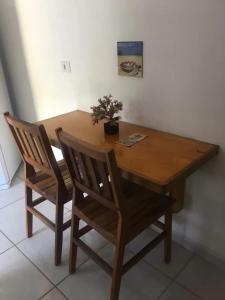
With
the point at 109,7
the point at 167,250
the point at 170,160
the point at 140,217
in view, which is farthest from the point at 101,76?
the point at 167,250

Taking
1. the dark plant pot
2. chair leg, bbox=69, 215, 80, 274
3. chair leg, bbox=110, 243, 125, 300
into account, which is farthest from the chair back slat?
the dark plant pot

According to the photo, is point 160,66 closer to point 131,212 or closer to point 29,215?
point 131,212

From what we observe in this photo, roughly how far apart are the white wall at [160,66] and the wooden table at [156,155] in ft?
0.25

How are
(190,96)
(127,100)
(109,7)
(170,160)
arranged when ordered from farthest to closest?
(127,100), (109,7), (190,96), (170,160)

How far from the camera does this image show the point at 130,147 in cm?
137

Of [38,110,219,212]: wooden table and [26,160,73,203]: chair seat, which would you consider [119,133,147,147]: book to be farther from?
[26,160,73,203]: chair seat

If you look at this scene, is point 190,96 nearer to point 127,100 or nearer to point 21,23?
point 127,100

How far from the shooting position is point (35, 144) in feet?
4.57

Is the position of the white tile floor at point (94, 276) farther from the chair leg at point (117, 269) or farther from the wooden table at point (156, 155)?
the wooden table at point (156, 155)

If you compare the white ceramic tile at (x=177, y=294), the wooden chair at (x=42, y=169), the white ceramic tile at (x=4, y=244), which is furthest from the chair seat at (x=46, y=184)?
the white ceramic tile at (x=177, y=294)

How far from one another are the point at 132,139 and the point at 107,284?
2.85 feet

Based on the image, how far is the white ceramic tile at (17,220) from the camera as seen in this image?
1953 millimetres

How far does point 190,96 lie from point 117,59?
57 centimetres

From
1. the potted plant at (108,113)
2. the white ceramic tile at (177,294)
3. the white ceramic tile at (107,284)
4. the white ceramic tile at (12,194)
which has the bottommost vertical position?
the white ceramic tile at (177,294)
